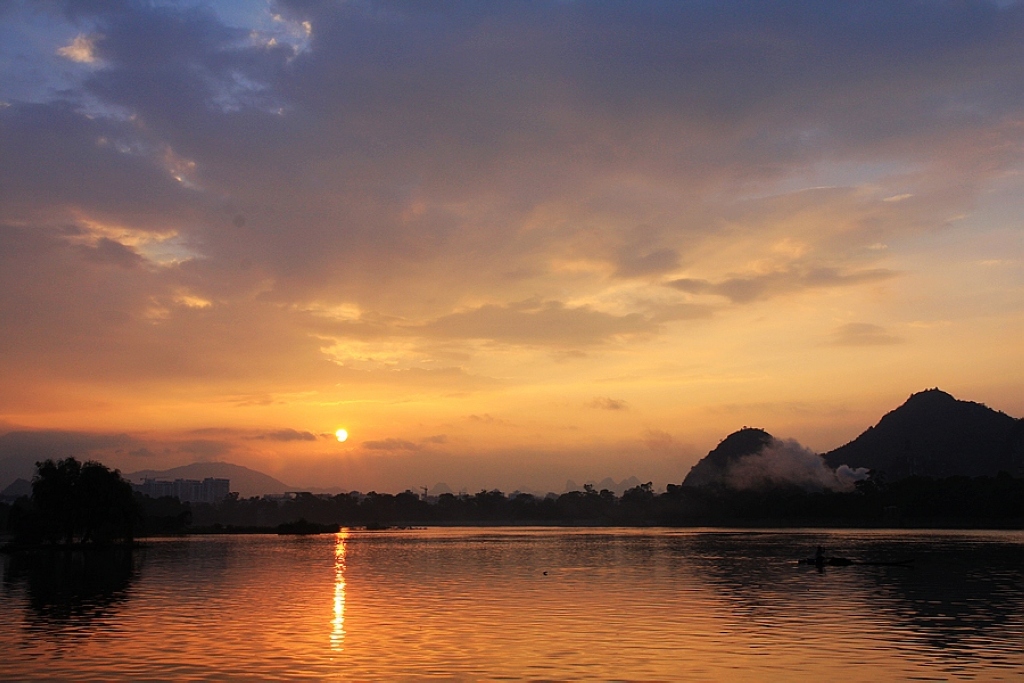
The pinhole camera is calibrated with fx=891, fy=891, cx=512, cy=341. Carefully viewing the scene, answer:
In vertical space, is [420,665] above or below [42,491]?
below

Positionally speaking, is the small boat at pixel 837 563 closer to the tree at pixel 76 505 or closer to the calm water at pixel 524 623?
the calm water at pixel 524 623

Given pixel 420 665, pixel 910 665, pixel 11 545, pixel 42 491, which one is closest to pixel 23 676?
pixel 420 665

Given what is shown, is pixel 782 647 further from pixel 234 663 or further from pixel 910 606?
pixel 234 663

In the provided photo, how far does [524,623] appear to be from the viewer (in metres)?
47.0

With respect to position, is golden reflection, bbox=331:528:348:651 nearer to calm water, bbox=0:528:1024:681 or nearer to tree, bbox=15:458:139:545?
calm water, bbox=0:528:1024:681

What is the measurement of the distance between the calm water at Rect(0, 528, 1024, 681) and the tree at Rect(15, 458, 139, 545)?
31.5 m

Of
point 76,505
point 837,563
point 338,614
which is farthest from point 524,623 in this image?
point 76,505

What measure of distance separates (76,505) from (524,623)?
305 feet

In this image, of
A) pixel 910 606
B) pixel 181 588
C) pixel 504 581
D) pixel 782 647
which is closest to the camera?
pixel 782 647

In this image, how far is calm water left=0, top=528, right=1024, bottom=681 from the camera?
34.2 meters

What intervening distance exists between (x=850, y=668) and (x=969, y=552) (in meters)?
88.3

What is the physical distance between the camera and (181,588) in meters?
69.2

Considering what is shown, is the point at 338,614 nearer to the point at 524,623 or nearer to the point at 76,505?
the point at 524,623

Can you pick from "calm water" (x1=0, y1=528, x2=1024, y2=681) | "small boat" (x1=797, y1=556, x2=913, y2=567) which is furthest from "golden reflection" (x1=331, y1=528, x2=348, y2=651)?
"small boat" (x1=797, y1=556, x2=913, y2=567)
